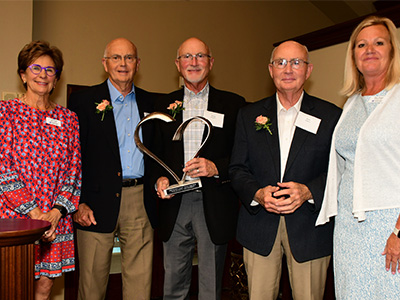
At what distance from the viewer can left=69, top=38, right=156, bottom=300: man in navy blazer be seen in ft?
9.25

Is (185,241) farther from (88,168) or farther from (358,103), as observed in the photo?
(358,103)

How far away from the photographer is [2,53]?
4250 millimetres

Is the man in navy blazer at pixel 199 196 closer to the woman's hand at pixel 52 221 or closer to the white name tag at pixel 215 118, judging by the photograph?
the white name tag at pixel 215 118

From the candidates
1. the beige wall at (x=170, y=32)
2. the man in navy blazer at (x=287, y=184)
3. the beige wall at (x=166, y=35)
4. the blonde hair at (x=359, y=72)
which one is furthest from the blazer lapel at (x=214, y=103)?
the beige wall at (x=170, y=32)

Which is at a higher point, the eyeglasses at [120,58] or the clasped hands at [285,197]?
the eyeglasses at [120,58]

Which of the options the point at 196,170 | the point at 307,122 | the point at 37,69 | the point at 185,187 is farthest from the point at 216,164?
the point at 37,69

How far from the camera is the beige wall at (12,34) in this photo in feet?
14.0

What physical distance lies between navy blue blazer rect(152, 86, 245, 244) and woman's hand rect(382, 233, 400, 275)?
0.98 m

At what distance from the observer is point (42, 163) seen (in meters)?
2.52

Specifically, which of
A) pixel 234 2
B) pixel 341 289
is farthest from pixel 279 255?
pixel 234 2

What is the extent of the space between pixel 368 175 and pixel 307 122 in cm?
52

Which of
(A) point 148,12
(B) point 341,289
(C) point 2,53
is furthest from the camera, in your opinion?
(A) point 148,12

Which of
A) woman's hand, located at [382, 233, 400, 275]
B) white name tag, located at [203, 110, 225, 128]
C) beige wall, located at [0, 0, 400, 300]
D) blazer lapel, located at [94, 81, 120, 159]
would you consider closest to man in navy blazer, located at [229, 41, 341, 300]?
white name tag, located at [203, 110, 225, 128]

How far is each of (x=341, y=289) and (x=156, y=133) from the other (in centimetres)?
149
